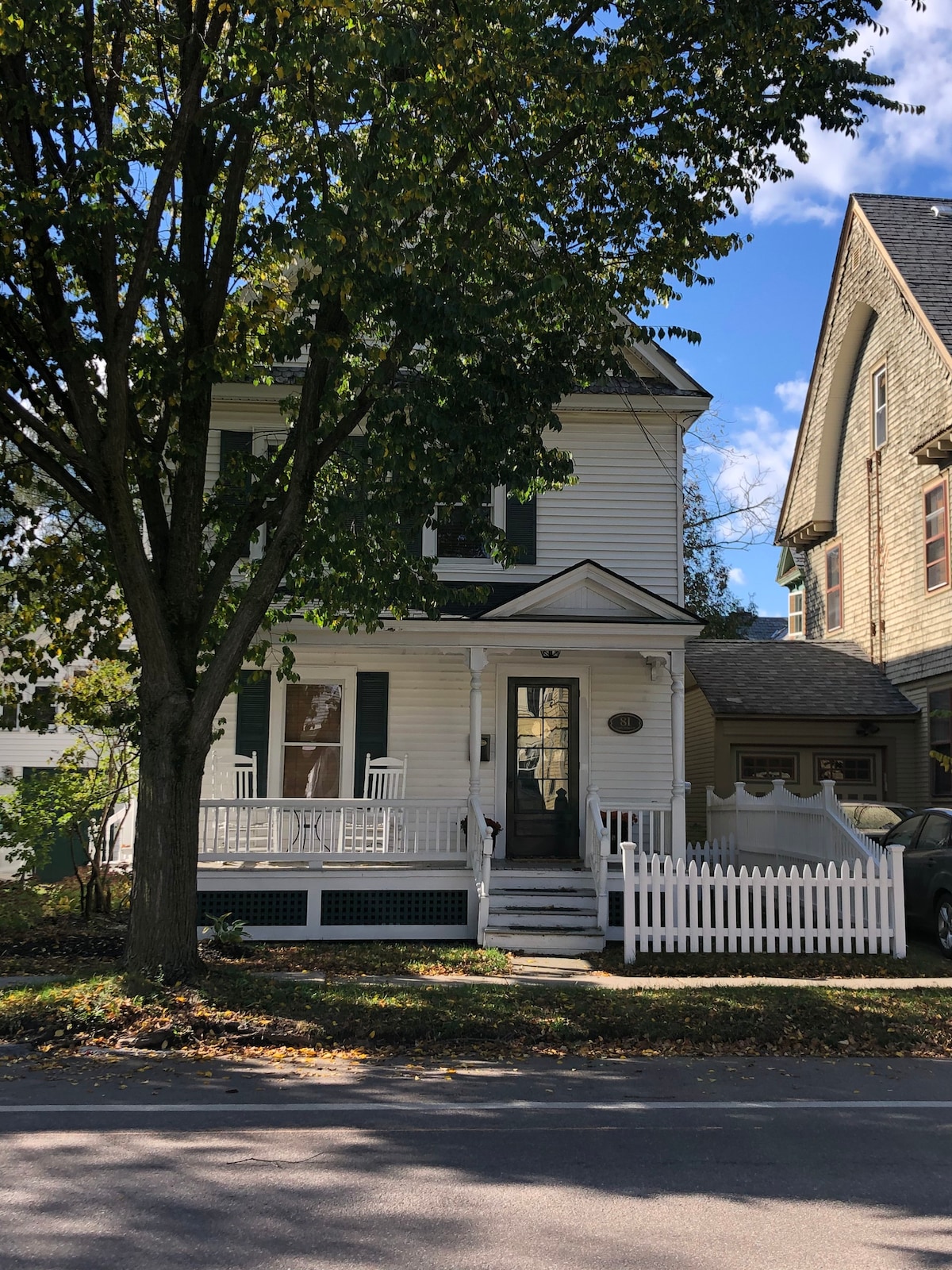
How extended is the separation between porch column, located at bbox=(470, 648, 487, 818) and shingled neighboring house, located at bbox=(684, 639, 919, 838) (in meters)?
6.76

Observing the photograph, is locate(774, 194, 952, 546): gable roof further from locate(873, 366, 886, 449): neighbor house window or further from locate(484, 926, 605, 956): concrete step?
locate(484, 926, 605, 956): concrete step

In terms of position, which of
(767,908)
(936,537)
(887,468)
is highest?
(887,468)

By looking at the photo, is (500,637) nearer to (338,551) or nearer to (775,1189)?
(338,551)

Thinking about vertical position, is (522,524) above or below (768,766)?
above

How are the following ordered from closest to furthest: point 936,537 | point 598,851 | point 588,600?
1. point 598,851
2. point 588,600
3. point 936,537

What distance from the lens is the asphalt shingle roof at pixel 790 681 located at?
62.7ft

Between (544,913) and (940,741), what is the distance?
356 inches

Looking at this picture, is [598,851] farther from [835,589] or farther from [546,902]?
[835,589]

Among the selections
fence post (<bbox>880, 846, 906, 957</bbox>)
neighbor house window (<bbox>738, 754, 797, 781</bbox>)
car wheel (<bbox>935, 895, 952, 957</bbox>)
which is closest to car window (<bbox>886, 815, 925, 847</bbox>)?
car wheel (<bbox>935, 895, 952, 957</bbox>)

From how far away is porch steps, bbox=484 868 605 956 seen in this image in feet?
40.4

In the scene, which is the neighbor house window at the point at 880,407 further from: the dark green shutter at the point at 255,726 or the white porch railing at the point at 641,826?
the dark green shutter at the point at 255,726

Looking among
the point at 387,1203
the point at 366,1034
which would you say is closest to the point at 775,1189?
the point at 387,1203

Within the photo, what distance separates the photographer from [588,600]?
14.2 meters

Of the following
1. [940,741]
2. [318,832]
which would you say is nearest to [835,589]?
[940,741]
